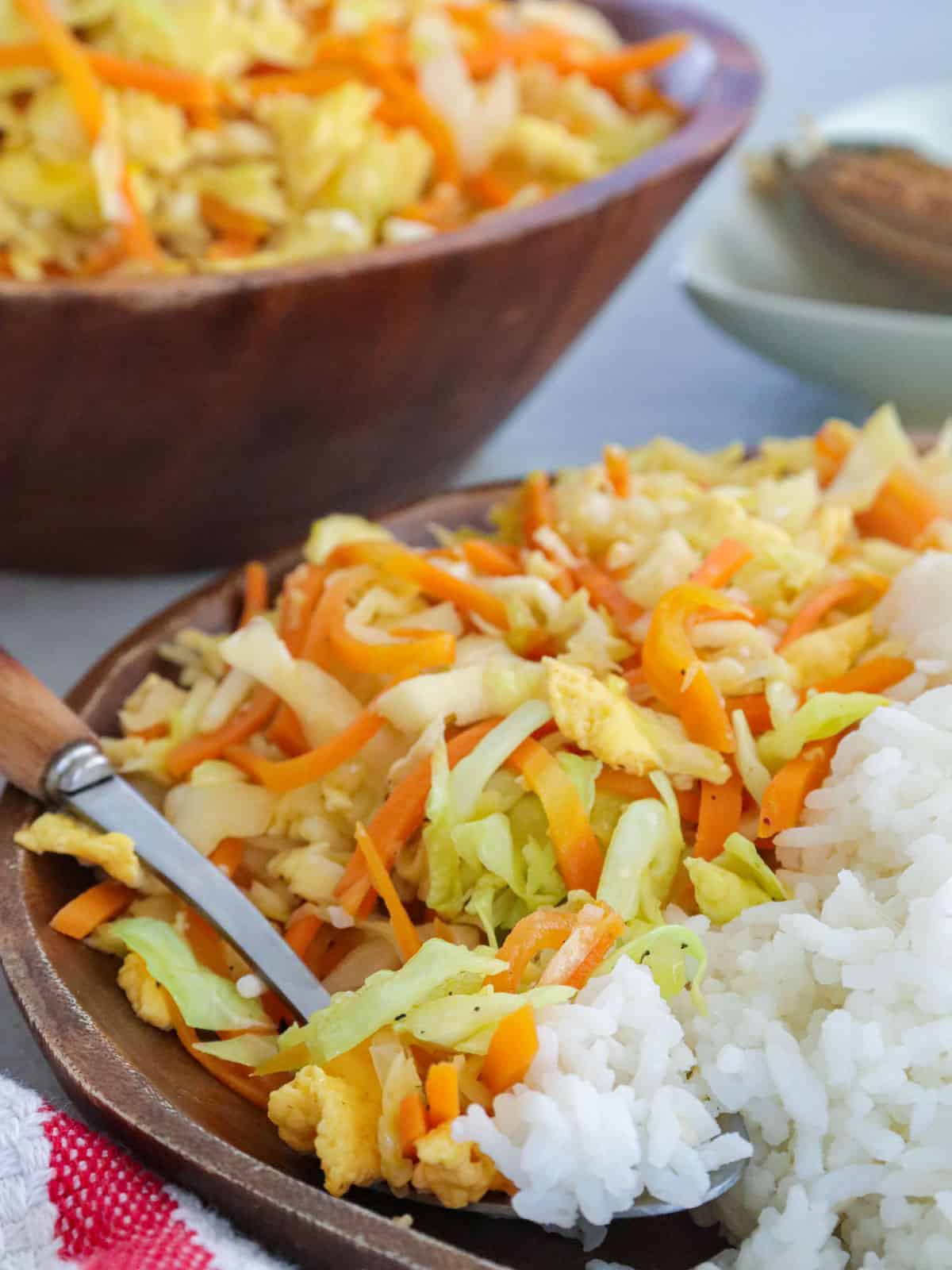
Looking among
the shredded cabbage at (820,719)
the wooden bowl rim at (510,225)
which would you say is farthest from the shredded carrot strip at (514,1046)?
the wooden bowl rim at (510,225)

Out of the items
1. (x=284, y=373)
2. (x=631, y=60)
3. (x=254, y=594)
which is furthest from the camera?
(x=631, y=60)

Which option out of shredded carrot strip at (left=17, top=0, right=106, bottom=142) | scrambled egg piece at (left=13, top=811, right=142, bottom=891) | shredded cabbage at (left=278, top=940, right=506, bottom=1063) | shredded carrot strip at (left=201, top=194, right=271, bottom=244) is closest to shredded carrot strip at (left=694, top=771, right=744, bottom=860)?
shredded cabbage at (left=278, top=940, right=506, bottom=1063)

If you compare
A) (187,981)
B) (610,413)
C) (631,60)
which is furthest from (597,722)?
(631,60)

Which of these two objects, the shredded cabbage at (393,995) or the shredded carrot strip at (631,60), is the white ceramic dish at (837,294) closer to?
the shredded carrot strip at (631,60)

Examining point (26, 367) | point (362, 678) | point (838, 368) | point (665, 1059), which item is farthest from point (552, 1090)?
point (838, 368)

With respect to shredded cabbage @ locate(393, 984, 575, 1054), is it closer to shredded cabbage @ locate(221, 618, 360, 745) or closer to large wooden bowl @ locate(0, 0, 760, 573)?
shredded cabbage @ locate(221, 618, 360, 745)

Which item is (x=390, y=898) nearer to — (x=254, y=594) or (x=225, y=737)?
(x=225, y=737)
